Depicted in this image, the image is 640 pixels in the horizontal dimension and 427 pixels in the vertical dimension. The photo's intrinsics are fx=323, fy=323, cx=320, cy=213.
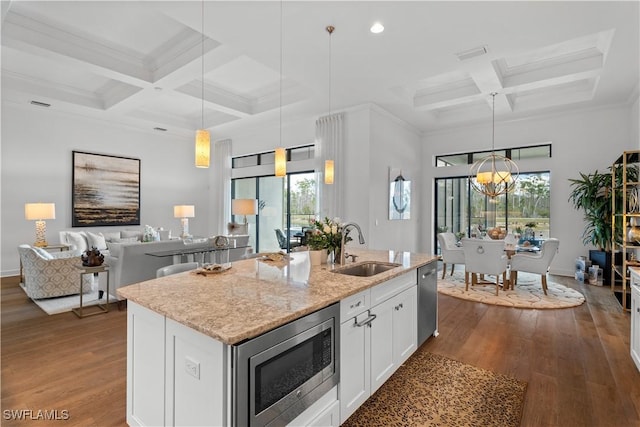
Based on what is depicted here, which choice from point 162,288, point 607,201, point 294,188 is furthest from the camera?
point 294,188

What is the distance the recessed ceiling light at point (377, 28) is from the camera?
3394 mm

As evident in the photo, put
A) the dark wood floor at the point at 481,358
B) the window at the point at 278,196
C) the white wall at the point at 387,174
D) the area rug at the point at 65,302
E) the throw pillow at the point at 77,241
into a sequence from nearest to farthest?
the dark wood floor at the point at 481,358 < the area rug at the point at 65,302 < the white wall at the point at 387,174 < the throw pillow at the point at 77,241 < the window at the point at 278,196

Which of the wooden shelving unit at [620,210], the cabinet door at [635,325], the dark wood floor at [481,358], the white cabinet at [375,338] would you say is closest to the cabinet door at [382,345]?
the white cabinet at [375,338]

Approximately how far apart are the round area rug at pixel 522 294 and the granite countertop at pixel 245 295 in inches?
106

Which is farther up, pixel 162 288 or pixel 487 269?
pixel 162 288

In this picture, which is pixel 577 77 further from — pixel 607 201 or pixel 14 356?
pixel 14 356

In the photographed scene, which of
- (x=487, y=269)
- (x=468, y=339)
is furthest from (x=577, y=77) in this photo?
(x=468, y=339)

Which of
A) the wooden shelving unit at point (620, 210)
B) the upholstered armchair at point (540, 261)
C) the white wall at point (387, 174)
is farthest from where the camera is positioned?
the white wall at point (387, 174)

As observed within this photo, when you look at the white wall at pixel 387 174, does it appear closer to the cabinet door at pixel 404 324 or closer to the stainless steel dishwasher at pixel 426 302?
the stainless steel dishwasher at pixel 426 302

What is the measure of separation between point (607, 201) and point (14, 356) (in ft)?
26.8

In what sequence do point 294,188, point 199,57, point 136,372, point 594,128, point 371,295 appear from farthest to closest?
point 294,188, point 594,128, point 199,57, point 371,295, point 136,372

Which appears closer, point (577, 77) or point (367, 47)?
point (367, 47)

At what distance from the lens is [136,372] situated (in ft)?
6.02

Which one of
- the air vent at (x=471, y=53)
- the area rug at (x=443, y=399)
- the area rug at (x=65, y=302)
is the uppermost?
the air vent at (x=471, y=53)
